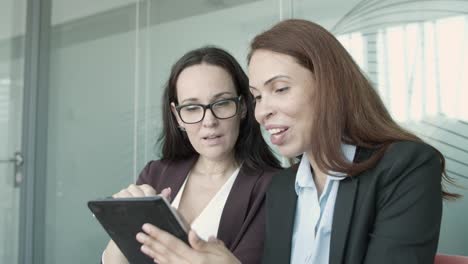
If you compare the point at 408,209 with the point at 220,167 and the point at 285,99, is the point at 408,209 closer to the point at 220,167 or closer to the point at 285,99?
the point at 285,99

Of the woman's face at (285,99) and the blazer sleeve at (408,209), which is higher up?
the woman's face at (285,99)

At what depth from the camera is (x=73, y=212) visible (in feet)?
13.2

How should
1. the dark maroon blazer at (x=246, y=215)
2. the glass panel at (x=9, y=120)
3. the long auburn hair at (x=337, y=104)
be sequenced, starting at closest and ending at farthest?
the long auburn hair at (x=337, y=104) → the dark maroon blazer at (x=246, y=215) → the glass panel at (x=9, y=120)

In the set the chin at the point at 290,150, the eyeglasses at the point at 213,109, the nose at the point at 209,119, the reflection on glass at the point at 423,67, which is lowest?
the chin at the point at 290,150

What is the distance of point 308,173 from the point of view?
4.20 ft

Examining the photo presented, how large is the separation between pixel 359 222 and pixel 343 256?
9cm

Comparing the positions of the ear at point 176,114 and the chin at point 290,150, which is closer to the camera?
the chin at point 290,150

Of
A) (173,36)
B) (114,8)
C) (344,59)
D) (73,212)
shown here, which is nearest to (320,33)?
(344,59)

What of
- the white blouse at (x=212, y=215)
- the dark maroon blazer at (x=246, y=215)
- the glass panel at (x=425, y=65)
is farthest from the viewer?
the glass panel at (x=425, y=65)

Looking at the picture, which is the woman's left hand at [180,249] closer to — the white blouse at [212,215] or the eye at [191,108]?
the white blouse at [212,215]

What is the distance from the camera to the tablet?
1.00 metres

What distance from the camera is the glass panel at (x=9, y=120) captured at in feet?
12.3

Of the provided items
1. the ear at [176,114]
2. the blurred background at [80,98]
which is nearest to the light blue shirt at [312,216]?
the ear at [176,114]

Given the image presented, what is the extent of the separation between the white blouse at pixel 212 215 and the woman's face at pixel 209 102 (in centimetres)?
11
